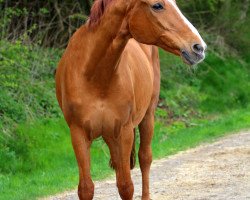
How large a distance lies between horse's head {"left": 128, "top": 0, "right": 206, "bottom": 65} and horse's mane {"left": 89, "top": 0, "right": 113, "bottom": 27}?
1.26 ft

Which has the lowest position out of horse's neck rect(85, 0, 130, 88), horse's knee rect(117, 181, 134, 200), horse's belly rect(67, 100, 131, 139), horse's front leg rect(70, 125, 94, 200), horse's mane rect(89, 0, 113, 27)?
horse's knee rect(117, 181, 134, 200)

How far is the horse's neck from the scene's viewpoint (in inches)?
260

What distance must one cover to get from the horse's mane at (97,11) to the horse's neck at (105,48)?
0.18 ft

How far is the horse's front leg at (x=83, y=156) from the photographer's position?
682 cm

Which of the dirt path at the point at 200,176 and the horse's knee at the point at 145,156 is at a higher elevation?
the horse's knee at the point at 145,156

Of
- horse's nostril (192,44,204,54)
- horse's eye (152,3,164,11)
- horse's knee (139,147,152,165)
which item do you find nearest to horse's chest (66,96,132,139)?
horse's eye (152,3,164,11)

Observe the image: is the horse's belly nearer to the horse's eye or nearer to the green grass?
the horse's eye

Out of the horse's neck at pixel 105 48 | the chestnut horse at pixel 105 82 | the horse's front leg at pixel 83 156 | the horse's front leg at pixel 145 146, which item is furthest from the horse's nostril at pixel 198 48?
the horse's front leg at pixel 145 146

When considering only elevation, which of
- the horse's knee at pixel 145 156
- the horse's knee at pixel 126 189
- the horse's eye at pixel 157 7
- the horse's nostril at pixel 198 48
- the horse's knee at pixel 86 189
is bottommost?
the horse's knee at pixel 145 156

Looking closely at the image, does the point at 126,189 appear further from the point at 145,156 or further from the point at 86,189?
the point at 145,156

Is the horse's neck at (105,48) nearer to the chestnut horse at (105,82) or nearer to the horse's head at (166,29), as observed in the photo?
the chestnut horse at (105,82)

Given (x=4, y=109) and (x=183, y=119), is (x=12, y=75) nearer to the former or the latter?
(x=4, y=109)

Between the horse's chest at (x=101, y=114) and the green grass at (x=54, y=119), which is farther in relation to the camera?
the green grass at (x=54, y=119)

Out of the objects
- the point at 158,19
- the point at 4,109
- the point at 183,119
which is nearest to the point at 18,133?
the point at 4,109
